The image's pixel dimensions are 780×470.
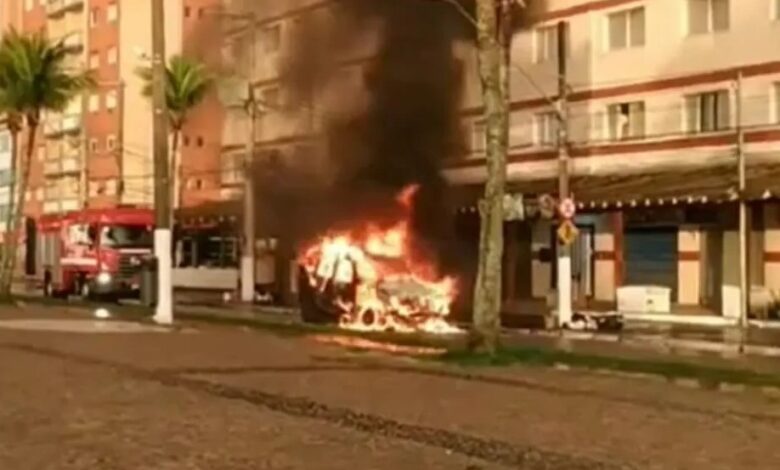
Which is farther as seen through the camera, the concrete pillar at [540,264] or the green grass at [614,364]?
the concrete pillar at [540,264]

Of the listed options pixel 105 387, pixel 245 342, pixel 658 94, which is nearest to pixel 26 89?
pixel 658 94

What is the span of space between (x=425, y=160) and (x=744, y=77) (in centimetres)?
941

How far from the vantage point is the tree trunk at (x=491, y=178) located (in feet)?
90.8

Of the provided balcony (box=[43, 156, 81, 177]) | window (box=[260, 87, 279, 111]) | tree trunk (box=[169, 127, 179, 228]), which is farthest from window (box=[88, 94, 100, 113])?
window (box=[260, 87, 279, 111])

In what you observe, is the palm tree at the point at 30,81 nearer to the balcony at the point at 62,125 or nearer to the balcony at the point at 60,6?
the balcony at the point at 62,125

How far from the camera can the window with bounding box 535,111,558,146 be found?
53.3 meters

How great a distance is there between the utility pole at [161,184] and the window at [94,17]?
59.2 m

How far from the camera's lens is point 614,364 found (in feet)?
86.4

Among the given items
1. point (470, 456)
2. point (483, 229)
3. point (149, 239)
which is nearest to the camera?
point (470, 456)

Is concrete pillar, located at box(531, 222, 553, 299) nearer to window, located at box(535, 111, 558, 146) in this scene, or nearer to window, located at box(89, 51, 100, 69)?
window, located at box(535, 111, 558, 146)

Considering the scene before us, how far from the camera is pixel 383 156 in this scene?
4156 centimetres

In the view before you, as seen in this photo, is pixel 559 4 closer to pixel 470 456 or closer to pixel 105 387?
pixel 105 387

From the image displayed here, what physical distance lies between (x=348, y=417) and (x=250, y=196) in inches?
1149

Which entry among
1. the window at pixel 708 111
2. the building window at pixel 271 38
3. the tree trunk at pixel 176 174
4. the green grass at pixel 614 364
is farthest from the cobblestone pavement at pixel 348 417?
the tree trunk at pixel 176 174
